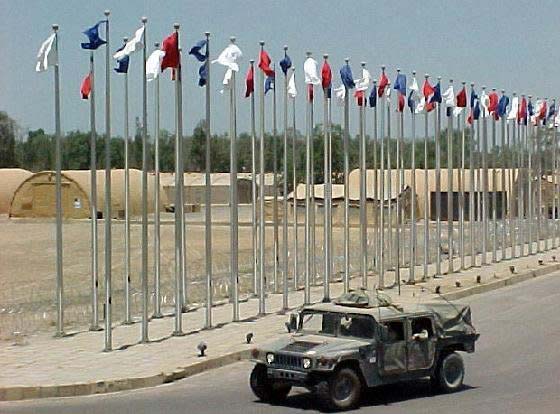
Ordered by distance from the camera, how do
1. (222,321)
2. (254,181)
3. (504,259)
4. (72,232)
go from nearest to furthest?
(222,321), (254,181), (504,259), (72,232)

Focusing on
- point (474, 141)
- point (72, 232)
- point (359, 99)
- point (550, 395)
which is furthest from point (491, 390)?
point (72, 232)

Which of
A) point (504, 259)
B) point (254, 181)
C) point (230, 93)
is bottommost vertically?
point (504, 259)

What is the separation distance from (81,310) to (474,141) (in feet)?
66.2

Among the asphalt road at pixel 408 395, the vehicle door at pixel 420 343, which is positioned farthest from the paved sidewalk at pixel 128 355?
the vehicle door at pixel 420 343

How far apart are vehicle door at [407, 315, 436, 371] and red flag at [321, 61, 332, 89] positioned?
13.6 meters

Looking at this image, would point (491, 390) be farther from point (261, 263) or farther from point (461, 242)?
point (461, 242)

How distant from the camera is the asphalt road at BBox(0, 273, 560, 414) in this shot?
14578mm

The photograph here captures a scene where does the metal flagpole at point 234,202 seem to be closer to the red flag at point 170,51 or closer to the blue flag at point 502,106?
the red flag at point 170,51

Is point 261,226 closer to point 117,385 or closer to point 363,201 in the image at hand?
point 363,201

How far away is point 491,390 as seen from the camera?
16.1 m

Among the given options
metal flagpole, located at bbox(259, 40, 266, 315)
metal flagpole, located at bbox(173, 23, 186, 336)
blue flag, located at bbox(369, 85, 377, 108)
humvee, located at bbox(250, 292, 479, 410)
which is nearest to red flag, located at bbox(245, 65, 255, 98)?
metal flagpole, located at bbox(259, 40, 266, 315)

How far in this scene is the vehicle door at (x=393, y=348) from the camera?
→ 14688 mm

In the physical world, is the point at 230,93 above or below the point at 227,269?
above

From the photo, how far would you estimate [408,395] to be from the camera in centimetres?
1559
